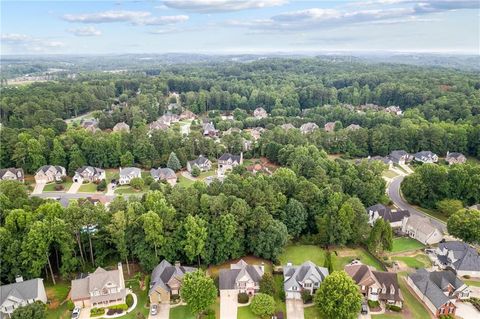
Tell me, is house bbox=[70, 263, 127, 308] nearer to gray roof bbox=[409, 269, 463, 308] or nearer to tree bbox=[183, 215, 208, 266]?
tree bbox=[183, 215, 208, 266]

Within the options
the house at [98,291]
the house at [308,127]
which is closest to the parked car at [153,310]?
the house at [98,291]

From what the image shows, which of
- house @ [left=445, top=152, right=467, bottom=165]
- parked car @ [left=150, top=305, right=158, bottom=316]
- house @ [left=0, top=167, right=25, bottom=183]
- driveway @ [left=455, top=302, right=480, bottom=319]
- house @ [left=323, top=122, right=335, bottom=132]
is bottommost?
driveway @ [left=455, top=302, right=480, bottom=319]

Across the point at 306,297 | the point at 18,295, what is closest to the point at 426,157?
the point at 306,297

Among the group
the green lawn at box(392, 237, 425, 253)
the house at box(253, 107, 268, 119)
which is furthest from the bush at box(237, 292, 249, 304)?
the house at box(253, 107, 268, 119)

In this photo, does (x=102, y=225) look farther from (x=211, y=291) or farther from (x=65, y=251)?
(x=211, y=291)

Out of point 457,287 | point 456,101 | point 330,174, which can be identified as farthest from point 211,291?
point 456,101

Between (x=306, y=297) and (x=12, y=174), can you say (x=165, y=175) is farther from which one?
(x=306, y=297)
